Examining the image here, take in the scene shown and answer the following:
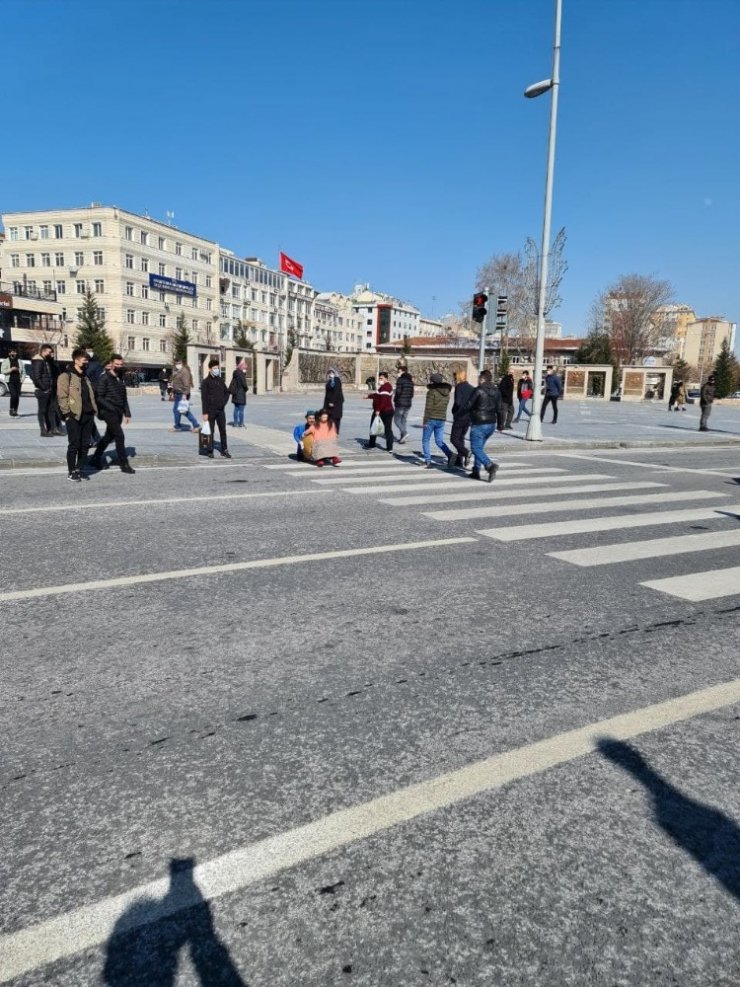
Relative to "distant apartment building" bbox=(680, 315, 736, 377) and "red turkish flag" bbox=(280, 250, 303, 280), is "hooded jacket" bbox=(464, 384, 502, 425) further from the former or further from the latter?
"distant apartment building" bbox=(680, 315, 736, 377)

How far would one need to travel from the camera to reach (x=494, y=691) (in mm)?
3174

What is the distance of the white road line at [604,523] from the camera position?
657 cm

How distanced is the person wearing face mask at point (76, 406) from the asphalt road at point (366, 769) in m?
4.02

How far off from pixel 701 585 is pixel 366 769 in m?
3.57

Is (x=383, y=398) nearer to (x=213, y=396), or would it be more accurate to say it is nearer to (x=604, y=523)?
(x=213, y=396)

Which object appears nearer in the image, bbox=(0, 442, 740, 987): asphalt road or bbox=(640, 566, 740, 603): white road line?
bbox=(0, 442, 740, 987): asphalt road

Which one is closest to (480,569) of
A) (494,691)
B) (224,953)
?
(494,691)

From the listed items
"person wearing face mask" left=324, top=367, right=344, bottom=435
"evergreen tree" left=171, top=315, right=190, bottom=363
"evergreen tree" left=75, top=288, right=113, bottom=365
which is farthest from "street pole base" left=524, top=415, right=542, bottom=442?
"evergreen tree" left=171, top=315, right=190, bottom=363

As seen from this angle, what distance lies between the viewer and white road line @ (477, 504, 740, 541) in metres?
6.57

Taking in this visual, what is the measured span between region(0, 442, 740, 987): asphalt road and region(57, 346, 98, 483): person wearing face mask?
13.2 feet

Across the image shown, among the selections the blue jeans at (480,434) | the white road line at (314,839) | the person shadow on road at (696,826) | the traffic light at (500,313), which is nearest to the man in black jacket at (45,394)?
the blue jeans at (480,434)

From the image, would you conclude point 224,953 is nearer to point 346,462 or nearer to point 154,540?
point 154,540

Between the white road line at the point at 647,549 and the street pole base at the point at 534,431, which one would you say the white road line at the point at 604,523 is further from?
the street pole base at the point at 534,431

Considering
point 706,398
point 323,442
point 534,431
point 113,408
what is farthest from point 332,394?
point 706,398
